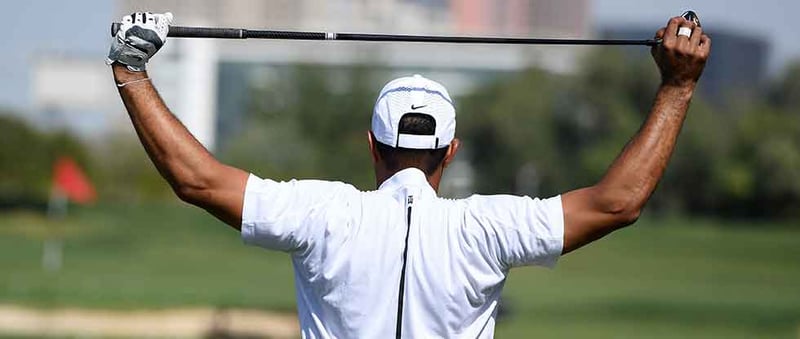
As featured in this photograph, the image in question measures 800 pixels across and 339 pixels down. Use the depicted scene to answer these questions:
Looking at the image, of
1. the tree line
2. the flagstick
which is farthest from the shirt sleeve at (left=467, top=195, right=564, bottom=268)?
the tree line

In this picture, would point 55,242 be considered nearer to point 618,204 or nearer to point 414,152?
point 414,152

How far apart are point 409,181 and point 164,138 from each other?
1.75 feet

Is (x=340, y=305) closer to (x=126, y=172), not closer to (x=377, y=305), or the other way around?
(x=377, y=305)

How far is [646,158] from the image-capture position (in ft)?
11.0

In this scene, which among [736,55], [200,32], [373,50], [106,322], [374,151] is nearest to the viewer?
[374,151]

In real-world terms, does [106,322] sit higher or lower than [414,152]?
lower

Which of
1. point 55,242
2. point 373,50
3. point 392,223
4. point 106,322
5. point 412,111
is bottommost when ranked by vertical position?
point 55,242

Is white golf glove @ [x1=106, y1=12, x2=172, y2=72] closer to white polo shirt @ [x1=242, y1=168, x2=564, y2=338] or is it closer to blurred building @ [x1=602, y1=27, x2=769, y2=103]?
white polo shirt @ [x1=242, y1=168, x2=564, y2=338]

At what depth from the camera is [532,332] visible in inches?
939

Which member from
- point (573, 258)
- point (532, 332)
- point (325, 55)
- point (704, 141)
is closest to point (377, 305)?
point (532, 332)

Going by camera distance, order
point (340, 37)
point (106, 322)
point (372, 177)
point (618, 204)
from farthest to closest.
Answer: point (372, 177) → point (106, 322) → point (340, 37) → point (618, 204)

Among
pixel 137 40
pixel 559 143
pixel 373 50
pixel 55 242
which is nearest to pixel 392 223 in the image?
pixel 137 40

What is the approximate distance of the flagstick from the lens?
1585 inches

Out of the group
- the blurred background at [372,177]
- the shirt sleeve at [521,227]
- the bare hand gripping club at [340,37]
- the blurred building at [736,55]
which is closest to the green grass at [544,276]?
the blurred background at [372,177]
